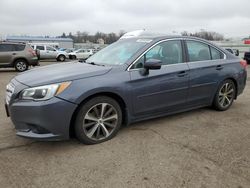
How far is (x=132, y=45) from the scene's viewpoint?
4395 millimetres

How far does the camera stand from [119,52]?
446 cm

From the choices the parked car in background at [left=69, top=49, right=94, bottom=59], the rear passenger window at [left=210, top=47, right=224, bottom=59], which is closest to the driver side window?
the rear passenger window at [left=210, top=47, right=224, bottom=59]

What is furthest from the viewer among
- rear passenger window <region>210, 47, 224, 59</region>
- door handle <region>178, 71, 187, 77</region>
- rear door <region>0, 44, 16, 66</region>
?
rear door <region>0, 44, 16, 66</region>

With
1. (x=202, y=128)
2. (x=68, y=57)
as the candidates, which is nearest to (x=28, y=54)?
(x=202, y=128)

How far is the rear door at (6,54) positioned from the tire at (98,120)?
11.8 meters

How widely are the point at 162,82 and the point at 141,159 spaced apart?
1.40m

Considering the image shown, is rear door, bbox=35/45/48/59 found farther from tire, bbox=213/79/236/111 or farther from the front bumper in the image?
the front bumper

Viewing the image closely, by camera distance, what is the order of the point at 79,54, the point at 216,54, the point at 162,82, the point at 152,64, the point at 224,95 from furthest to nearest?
the point at 79,54 → the point at 224,95 → the point at 216,54 → the point at 162,82 → the point at 152,64

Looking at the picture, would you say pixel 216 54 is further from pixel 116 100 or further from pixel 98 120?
pixel 98 120

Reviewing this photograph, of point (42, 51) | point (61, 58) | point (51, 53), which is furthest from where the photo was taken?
point (61, 58)

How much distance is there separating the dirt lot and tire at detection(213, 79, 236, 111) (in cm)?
80

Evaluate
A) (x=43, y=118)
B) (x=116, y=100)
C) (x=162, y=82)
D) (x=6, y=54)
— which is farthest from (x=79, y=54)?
(x=43, y=118)

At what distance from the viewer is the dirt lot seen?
9.23ft

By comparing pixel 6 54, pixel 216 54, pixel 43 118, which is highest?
pixel 6 54
